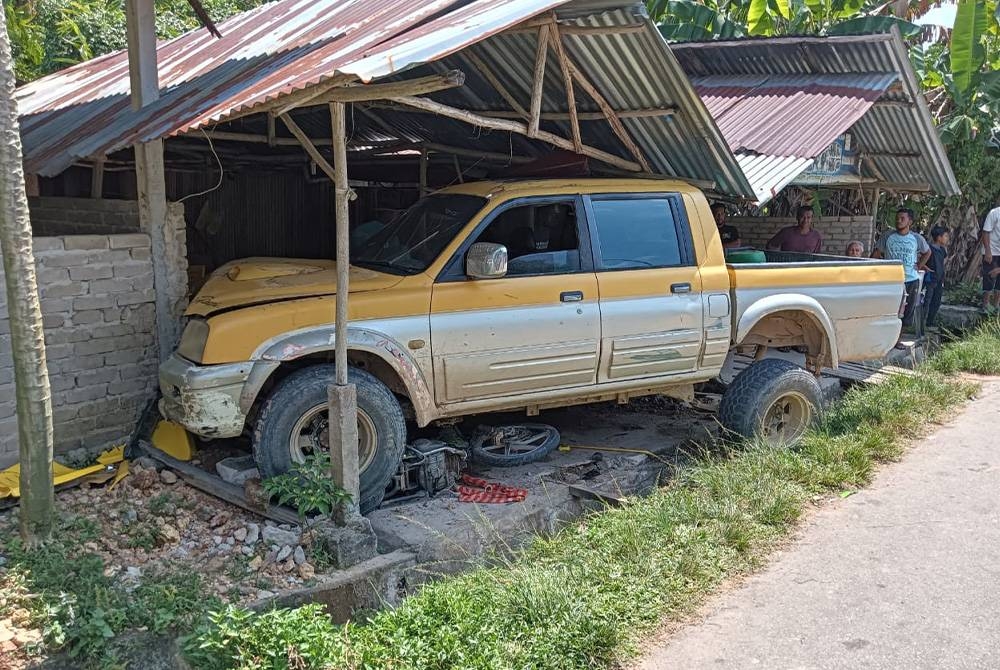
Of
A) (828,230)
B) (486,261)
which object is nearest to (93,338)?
(486,261)

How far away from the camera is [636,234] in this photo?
21.3ft

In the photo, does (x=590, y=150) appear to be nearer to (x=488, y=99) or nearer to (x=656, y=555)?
(x=488, y=99)

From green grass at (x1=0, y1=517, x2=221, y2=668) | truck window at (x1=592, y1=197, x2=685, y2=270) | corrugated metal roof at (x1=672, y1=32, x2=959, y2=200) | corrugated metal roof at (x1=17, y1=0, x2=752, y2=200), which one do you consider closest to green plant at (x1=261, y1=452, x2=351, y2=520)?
green grass at (x1=0, y1=517, x2=221, y2=668)

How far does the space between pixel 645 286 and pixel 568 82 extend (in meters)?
1.63

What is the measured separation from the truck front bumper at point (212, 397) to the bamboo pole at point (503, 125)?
187 centimetres

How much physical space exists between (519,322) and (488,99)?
2957mm

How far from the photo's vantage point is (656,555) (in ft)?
16.7

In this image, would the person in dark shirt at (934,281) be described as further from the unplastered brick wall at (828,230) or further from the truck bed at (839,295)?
the truck bed at (839,295)

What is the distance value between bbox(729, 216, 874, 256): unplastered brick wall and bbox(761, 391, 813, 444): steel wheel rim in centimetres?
544

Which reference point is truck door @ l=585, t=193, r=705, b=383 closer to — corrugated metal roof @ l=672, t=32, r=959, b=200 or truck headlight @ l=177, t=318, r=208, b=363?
corrugated metal roof @ l=672, t=32, r=959, b=200

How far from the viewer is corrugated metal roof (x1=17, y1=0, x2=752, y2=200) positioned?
530cm

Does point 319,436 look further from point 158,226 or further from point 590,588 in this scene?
point 158,226

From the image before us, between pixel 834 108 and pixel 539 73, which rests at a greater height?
pixel 834 108

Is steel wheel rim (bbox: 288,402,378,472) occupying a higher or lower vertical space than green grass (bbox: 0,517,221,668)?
higher
